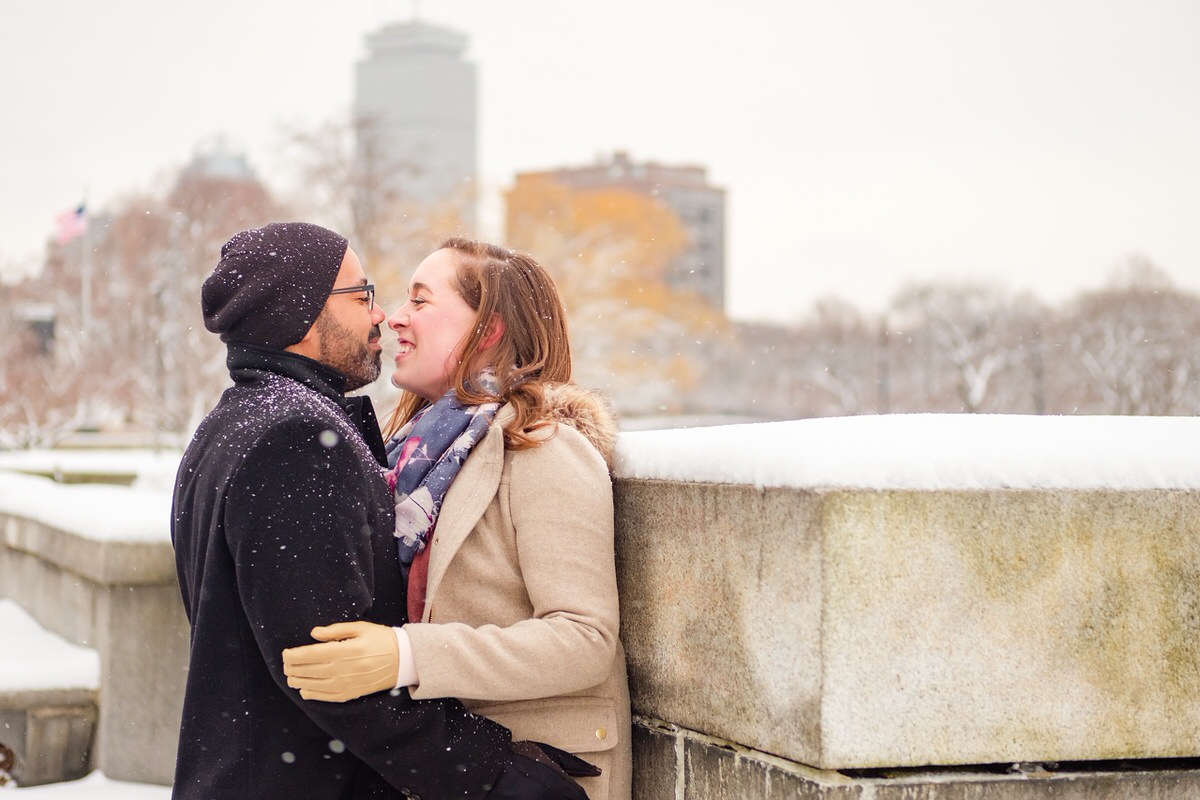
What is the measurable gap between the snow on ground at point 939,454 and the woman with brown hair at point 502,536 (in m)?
0.28

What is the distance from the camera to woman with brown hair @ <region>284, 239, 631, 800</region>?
2.68m

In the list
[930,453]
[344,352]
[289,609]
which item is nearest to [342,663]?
[289,609]

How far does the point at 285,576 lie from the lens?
2600mm

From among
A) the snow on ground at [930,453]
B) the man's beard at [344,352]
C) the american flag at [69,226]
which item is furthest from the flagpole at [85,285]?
the snow on ground at [930,453]

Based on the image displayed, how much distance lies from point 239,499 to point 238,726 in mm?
452

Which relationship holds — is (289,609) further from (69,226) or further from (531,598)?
(69,226)

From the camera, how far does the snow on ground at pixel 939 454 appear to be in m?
2.54

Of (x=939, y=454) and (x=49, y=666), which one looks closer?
(x=939, y=454)

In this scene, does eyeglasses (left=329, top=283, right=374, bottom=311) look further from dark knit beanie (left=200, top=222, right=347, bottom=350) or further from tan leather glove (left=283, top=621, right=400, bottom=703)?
tan leather glove (left=283, top=621, right=400, bottom=703)

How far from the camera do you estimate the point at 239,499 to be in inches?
104

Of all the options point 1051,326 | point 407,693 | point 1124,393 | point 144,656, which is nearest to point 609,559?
point 407,693

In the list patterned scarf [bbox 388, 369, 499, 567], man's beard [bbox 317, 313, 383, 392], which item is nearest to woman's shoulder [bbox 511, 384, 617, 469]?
patterned scarf [bbox 388, 369, 499, 567]

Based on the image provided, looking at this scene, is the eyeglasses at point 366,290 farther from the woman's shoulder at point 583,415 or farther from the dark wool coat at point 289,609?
the woman's shoulder at point 583,415

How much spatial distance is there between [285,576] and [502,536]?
479 millimetres
